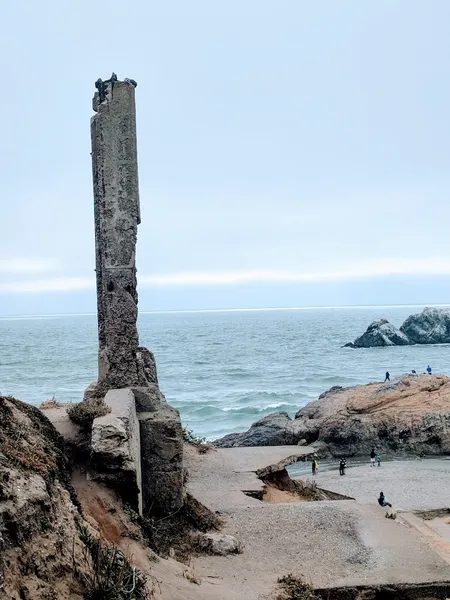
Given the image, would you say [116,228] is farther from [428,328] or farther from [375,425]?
[428,328]

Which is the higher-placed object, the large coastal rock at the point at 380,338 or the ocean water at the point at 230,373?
the large coastal rock at the point at 380,338

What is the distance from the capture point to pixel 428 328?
9550 centimetres

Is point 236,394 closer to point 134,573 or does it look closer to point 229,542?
point 229,542

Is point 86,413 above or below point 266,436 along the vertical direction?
above

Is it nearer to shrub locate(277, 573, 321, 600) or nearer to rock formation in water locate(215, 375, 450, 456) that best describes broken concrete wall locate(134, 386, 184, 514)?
shrub locate(277, 573, 321, 600)

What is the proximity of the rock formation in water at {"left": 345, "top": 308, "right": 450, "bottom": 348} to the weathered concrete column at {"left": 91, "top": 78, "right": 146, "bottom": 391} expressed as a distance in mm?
79378

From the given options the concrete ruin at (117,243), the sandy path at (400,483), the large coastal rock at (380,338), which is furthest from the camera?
the large coastal rock at (380,338)

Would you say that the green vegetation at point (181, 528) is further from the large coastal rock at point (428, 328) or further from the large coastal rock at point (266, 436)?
the large coastal rock at point (428, 328)

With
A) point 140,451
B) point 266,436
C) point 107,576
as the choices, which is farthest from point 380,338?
point 107,576

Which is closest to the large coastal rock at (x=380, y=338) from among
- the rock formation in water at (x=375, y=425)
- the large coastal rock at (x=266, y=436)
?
the rock formation in water at (x=375, y=425)

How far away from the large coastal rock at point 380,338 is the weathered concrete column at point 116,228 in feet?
→ 260

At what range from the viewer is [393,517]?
41.9ft

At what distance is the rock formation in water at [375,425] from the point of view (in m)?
27.8

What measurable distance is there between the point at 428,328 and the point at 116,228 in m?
88.9
